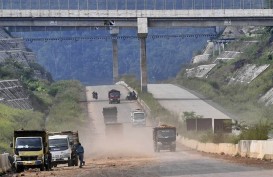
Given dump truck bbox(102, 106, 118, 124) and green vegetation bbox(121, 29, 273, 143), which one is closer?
green vegetation bbox(121, 29, 273, 143)

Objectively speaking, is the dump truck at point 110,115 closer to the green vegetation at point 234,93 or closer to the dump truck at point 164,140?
the green vegetation at point 234,93

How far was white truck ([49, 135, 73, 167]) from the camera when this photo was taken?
6712 cm

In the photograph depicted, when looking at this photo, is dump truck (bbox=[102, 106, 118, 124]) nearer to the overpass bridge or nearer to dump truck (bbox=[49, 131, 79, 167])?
the overpass bridge

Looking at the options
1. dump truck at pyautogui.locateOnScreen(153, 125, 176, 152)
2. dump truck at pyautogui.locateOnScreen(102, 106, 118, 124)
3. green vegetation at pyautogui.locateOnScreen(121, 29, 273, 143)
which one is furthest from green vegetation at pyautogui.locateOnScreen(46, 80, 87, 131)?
dump truck at pyautogui.locateOnScreen(153, 125, 176, 152)

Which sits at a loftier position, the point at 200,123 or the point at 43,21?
the point at 43,21

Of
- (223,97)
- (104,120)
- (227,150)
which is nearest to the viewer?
(227,150)

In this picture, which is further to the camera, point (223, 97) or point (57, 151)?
point (223, 97)

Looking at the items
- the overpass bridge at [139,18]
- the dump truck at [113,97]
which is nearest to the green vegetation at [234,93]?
the dump truck at [113,97]

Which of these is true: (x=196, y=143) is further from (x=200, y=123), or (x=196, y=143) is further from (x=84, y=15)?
(x=84, y=15)

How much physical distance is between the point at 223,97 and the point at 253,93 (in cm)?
1150

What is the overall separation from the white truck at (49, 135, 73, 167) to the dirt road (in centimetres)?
169

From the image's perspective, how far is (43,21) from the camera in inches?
5733

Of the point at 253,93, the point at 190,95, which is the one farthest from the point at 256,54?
the point at 253,93

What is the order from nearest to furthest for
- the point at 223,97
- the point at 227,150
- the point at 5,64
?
the point at 227,150
the point at 223,97
the point at 5,64
